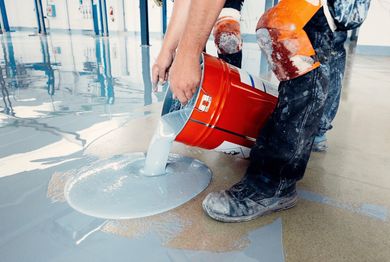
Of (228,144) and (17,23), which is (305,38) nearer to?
(228,144)

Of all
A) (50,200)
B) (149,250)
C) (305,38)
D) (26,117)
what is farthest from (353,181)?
(26,117)

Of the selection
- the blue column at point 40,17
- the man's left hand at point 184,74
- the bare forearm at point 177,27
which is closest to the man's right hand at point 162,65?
the bare forearm at point 177,27

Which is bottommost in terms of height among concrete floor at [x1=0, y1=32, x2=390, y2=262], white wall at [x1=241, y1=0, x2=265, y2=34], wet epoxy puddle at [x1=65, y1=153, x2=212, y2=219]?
concrete floor at [x1=0, y1=32, x2=390, y2=262]

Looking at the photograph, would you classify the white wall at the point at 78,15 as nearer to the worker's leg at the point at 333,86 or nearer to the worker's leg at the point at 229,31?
the worker's leg at the point at 229,31

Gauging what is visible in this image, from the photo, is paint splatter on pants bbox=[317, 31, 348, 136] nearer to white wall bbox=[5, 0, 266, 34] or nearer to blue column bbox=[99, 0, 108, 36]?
blue column bbox=[99, 0, 108, 36]

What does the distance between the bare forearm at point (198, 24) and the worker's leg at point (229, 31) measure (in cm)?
61

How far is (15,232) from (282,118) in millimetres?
677

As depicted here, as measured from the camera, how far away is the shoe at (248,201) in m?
0.69

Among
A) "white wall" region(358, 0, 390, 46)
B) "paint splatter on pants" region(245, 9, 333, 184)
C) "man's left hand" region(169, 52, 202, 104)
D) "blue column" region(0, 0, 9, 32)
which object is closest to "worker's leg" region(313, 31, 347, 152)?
"paint splatter on pants" region(245, 9, 333, 184)

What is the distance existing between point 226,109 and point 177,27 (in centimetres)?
31

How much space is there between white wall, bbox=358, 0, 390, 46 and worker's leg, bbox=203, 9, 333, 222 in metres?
5.66

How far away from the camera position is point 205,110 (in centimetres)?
73

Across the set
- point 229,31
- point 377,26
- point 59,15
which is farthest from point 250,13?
point 229,31

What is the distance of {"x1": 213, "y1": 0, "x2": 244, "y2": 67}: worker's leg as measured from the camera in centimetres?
115
